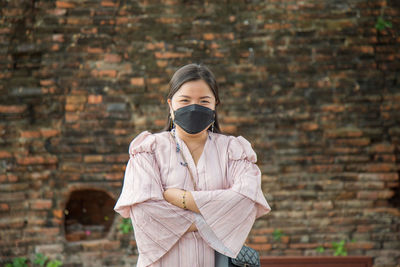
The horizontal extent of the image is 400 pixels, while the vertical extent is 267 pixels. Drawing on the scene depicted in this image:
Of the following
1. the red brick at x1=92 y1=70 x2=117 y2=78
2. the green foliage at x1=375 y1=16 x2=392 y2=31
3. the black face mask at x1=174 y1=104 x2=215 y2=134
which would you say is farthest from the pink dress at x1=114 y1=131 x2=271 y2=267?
the green foliage at x1=375 y1=16 x2=392 y2=31

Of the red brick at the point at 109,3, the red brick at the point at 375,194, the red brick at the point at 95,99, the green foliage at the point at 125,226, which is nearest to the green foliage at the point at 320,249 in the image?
the red brick at the point at 375,194

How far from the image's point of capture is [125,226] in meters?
4.09

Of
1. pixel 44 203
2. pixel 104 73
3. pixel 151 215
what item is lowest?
pixel 44 203

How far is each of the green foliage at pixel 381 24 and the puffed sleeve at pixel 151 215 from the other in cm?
319

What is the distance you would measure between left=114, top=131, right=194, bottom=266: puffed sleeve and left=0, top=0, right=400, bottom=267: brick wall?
7.22 ft

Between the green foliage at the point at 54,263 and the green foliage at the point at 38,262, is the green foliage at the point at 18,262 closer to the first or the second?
the green foliage at the point at 38,262

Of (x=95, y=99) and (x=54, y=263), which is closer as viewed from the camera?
(x=54, y=263)

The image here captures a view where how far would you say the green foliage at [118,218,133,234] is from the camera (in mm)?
4082

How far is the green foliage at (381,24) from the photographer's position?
422cm

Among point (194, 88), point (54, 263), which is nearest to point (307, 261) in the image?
point (54, 263)

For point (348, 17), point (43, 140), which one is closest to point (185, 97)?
point (43, 140)

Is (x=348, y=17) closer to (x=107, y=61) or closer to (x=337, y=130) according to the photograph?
(x=337, y=130)

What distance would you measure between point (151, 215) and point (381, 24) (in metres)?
3.34

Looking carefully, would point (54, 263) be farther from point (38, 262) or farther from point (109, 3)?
point (109, 3)
